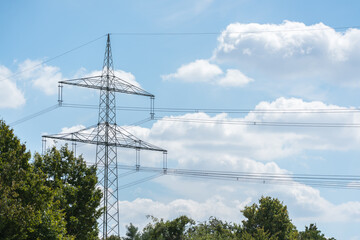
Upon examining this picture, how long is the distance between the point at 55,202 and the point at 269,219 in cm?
3316

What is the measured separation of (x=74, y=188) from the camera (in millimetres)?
44188

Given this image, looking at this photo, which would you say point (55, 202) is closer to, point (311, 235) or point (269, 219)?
point (269, 219)

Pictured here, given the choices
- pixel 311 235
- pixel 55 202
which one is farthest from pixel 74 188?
pixel 311 235

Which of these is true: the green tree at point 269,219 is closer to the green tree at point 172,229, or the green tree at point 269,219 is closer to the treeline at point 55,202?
the treeline at point 55,202

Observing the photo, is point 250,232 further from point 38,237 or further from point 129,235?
point 129,235

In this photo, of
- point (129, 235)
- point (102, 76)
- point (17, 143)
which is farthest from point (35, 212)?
point (129, 235)

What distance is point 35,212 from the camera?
33.4 m

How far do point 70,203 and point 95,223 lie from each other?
323 centimetres

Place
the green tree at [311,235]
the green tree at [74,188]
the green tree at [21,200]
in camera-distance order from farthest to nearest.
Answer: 1. the green tree at [311,235]
2. the green tree at [74,188]
3. the green tree at [21,200]

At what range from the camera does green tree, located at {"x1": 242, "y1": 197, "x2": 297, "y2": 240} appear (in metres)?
61.0

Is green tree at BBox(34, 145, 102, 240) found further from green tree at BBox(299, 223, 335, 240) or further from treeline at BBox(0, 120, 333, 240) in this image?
green tree at BBox(299, 223, 335, 240)

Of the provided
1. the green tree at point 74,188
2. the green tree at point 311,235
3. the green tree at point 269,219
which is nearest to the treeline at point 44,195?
the green tree at point 74,188

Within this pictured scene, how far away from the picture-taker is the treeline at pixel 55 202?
3161 cm

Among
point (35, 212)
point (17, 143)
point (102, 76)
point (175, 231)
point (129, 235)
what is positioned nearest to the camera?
point (35, 212)
